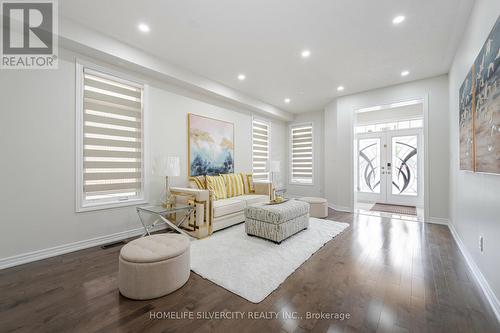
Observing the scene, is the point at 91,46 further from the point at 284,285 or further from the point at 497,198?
the point at 497,198

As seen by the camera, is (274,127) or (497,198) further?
(274,127)

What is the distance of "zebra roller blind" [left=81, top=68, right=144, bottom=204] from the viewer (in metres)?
3.04

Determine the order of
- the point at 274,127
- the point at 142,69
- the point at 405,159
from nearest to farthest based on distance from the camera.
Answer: the point at 142,69, the point at 405,159, the point at 274,127

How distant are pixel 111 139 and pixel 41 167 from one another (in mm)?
891

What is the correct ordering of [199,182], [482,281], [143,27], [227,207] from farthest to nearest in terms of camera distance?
[199,182] < [227,207] < [143,27] < [482,281]

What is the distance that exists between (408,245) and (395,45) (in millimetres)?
2993

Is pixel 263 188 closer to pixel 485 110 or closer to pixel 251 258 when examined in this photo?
pixel 251 258

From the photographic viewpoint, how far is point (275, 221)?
3.02 meters

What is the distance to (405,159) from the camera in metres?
6.07

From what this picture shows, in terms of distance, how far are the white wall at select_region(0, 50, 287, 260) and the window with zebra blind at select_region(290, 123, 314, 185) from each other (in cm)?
519

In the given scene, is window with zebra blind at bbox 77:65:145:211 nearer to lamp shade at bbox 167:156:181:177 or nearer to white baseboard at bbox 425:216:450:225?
lamp shade at bbox 167:156:181:177

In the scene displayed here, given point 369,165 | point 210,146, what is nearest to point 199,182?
point 210,146

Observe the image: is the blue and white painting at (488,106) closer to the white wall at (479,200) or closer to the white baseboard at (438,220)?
the white wall at (479,200)

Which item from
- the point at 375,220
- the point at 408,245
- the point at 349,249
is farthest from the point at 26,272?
the point at 375,220
